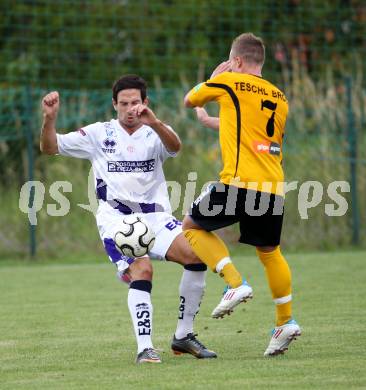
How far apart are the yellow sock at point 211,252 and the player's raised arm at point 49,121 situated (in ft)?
3.34

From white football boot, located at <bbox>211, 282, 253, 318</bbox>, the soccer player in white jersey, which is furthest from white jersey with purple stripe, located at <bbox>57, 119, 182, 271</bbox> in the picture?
white football boot, located at <bbox>211, 282, 253, 318</bbox>

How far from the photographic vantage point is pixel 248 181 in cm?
598

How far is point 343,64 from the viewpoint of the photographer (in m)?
17.0

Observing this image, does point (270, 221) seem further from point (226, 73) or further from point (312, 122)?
point (312, 122)

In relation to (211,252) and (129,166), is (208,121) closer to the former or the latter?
(129,166)

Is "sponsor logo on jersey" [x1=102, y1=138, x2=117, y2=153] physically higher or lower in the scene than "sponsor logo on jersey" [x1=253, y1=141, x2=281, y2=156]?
higher

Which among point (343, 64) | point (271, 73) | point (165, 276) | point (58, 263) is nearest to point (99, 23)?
point (271, 73)

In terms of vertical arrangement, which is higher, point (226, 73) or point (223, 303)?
point (226, 73)

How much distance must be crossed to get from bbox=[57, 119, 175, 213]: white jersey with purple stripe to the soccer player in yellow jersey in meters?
0.47

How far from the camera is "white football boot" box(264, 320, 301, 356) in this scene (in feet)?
19.8

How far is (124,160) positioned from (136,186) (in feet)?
0.57

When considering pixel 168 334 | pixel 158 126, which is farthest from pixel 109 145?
pixel 168 334

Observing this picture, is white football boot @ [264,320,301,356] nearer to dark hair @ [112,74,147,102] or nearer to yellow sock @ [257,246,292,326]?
yellow sock @ [257,246,292,326]

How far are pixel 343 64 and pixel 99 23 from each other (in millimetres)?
3948
